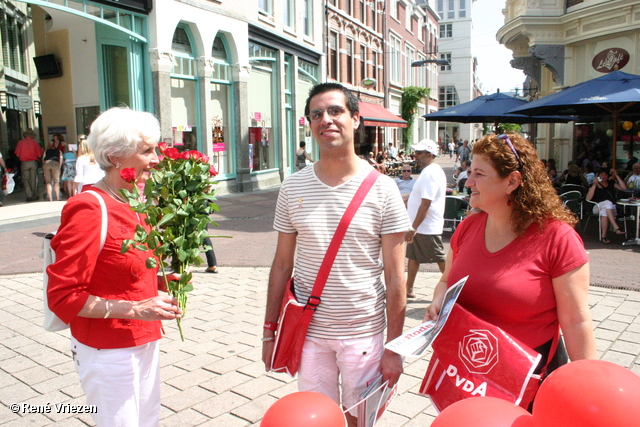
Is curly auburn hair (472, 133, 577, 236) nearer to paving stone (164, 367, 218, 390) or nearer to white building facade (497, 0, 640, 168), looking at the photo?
paving stone (164, 367, 218, 390)

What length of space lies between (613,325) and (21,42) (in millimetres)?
26131

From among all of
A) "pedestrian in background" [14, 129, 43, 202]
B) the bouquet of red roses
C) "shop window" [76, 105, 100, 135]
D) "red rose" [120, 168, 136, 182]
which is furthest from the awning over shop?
"red rose" [120, 168, 136, 182]

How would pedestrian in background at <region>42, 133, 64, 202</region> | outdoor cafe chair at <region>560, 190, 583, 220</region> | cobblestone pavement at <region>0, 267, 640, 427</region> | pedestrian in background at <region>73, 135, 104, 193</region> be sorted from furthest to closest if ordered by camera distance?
pedestrian in background at <region>42, 133, 64, 202</region> < outdoor cafe chair at <region>560, 190, 583, 220</region> < pedestrian in background at <region>73, 135, 104, 193</region> < cobblestone pavement at <region>0, 267, 640, 427</region>

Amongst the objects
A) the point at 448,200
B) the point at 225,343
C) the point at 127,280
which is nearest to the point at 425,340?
the point at 127,280

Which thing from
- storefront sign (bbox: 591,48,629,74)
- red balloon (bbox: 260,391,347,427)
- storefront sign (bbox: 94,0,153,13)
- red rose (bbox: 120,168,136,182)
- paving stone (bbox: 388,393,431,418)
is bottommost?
paving stone (bbox: 388,393,431,418)

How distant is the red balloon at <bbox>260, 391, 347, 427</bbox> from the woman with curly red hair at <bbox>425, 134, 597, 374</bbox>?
692 millimetres

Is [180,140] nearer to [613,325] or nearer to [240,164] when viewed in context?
[240,164]

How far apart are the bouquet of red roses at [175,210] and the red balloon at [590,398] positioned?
54.6 inches

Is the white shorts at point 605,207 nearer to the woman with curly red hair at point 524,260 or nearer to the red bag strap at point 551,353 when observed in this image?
the woman with curly red hair at point 524,260

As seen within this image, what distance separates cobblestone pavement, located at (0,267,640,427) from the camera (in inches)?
134

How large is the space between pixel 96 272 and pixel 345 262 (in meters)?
1.01

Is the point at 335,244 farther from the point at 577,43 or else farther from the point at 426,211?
the point at 577,43

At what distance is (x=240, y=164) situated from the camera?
57.1 ft

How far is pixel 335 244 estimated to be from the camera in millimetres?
2225
